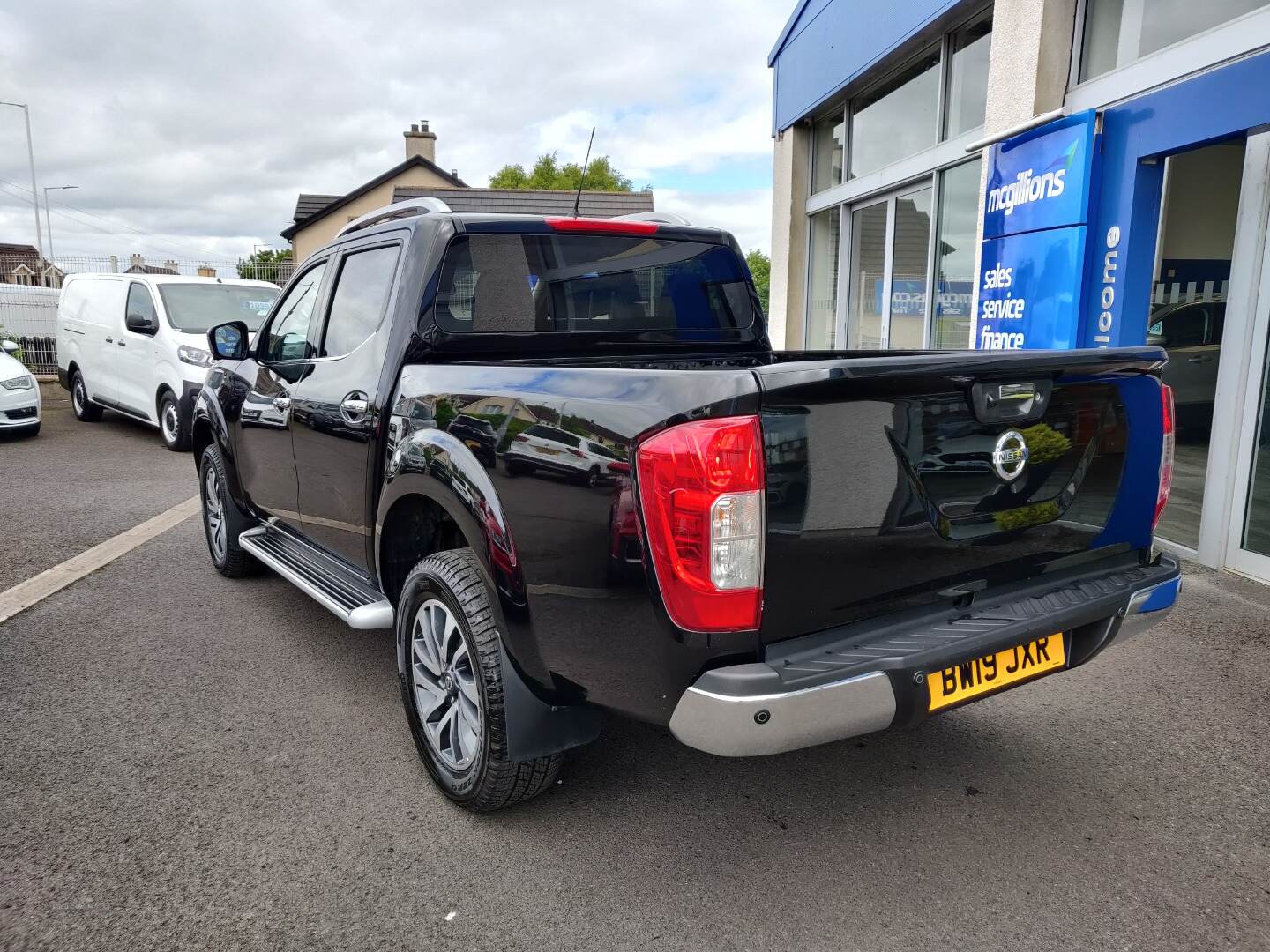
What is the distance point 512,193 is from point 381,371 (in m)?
22.1

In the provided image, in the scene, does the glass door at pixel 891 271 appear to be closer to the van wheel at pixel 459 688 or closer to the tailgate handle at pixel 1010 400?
the tailgate handle at pixel 1010 400

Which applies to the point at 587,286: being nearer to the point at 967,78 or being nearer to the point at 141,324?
the point at 967,78

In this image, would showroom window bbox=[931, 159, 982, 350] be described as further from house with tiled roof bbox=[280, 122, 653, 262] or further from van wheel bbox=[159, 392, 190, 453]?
house with tiled roof bbox=[280, 122, 653, 262]

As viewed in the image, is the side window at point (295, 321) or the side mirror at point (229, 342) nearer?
the side window at point (295, 321)

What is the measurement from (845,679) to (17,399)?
11.4 meters

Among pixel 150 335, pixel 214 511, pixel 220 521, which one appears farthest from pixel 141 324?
pixel 220 521

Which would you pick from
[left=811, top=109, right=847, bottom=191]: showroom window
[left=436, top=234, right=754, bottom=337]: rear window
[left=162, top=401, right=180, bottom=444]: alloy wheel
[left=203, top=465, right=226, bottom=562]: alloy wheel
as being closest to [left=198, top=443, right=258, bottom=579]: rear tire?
[left=203, top=465, right=226, bottom=562]: alloy wheel

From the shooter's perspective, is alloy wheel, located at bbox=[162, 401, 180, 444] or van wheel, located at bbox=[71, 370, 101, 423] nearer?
alloy wheel, located at bbox=[162, 401, 180, 444]

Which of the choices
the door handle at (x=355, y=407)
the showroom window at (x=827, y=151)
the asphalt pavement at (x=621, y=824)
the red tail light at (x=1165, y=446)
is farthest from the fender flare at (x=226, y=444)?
the showroom window at (x=827, y=151)

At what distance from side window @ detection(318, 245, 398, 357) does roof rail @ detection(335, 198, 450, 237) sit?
0.15 meters

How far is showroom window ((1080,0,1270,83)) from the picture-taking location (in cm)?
538

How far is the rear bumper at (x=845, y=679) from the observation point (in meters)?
2.02

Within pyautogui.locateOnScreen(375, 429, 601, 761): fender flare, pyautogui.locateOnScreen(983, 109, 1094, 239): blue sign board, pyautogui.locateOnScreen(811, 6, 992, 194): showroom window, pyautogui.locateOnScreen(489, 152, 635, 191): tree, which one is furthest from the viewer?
pyautogui.locateOnScreen(489, 152, 635, 191): tree

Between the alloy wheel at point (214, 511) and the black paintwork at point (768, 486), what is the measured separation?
2.46m
